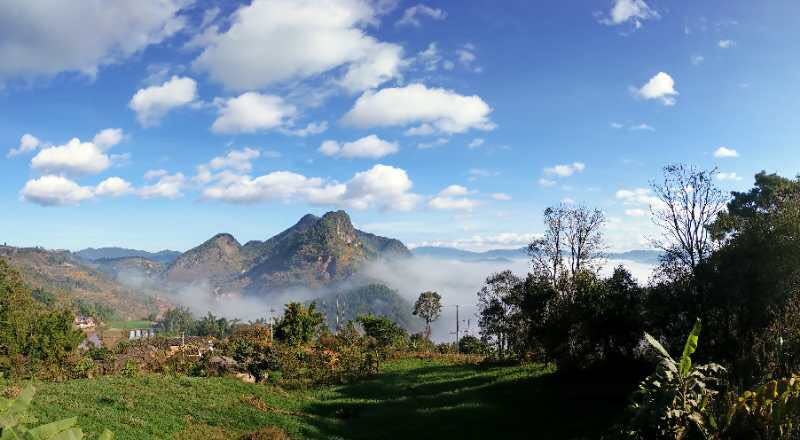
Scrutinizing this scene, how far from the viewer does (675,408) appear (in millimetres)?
10914

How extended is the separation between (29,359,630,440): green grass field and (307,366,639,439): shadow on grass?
0.05m

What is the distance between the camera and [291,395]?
29812mm

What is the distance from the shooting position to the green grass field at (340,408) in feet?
60.7

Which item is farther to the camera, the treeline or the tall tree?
the tall tree

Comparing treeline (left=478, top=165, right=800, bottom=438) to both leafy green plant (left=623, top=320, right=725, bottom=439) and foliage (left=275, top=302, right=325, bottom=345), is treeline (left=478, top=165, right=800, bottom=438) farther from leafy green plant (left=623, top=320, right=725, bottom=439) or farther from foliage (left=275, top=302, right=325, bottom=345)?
foliage (left=275, top=302, right=325, bottom=345)

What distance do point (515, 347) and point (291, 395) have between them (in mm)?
18223

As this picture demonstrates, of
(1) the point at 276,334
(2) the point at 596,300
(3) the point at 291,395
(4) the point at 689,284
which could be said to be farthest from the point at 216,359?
(4) the point at 689,284

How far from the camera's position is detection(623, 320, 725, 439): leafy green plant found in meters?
10.6

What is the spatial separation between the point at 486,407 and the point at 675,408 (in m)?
13.8

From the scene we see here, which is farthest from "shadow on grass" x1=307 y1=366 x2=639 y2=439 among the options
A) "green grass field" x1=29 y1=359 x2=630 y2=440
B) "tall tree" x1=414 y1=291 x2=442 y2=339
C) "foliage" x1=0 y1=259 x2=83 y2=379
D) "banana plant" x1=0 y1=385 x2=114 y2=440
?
"tall tree" x1=414 y1=291 x2=442 y2=339

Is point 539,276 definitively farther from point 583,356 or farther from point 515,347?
point 583,356

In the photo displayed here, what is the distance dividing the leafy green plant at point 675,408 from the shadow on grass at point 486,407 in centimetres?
546

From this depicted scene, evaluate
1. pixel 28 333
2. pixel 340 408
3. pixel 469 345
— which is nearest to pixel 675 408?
pixel 340 408

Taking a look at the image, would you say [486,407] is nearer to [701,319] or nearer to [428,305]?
[701,319]
